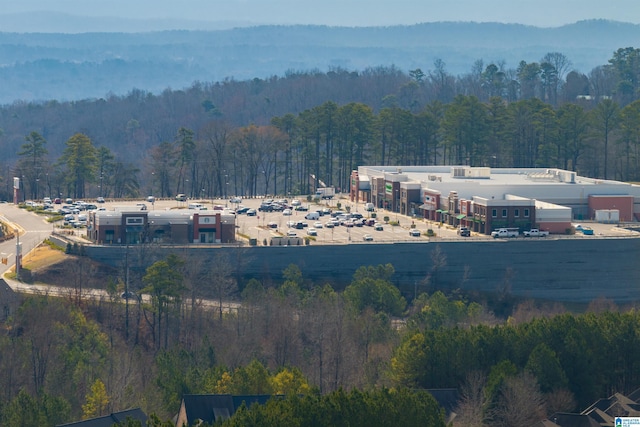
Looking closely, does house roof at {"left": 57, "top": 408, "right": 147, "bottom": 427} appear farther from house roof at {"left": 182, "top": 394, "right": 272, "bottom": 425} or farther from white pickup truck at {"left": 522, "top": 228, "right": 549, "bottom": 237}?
white pickup truck at {"left": 522, "top": 228, "right": 549, "bottom": 237}

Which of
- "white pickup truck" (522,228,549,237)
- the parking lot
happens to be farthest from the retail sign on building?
"white pickup truck" (522,228,549,237)

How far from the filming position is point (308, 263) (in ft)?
201

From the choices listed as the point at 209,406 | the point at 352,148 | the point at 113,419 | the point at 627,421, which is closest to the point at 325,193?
the point at 352,148

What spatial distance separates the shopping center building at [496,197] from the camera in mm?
66062

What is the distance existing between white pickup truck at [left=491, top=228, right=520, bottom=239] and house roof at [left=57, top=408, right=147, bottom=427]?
31.7m

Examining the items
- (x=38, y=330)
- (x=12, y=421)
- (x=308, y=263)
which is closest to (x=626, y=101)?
(x=308, y=263)

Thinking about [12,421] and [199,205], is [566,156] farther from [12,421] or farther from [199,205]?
[12,421]

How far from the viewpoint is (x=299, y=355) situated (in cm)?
4556

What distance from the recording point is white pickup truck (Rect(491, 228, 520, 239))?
65.0m

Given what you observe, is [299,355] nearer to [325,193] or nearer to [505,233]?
[505,233]

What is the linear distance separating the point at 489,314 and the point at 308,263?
7.93 meters

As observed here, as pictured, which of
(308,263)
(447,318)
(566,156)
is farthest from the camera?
(566,156)

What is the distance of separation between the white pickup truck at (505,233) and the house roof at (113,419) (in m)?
31.7

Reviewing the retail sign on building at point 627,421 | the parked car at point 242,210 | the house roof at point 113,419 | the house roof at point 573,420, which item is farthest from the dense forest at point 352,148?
the retail sign on building at point 627,421
